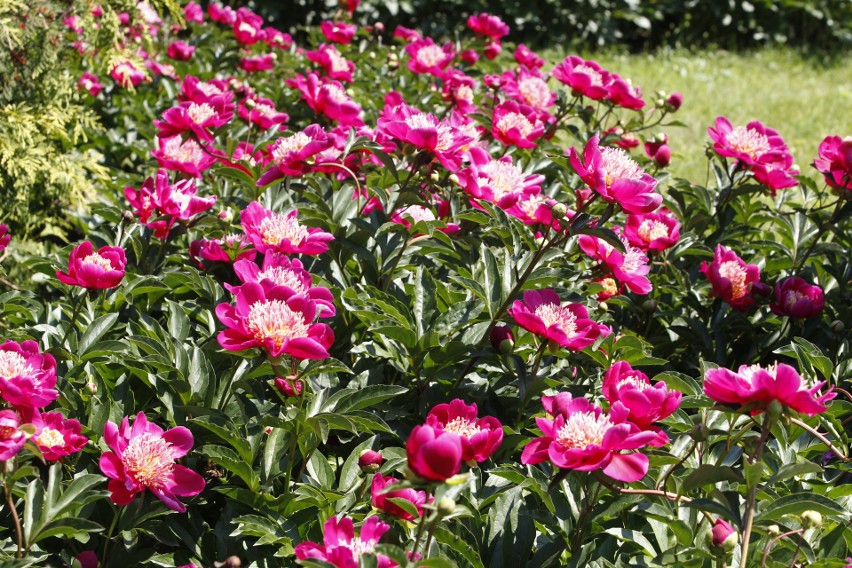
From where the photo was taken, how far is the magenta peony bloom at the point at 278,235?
163 cm

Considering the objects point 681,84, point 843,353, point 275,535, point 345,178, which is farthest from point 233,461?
point 681,84

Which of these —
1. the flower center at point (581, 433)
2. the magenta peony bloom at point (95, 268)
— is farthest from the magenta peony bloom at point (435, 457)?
the magenta peony bloom at point (95, 268)

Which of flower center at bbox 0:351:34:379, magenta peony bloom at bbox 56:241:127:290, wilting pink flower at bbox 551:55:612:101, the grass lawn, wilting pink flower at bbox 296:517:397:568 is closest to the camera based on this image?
wilting pink flower at bbox 296:517:397:568

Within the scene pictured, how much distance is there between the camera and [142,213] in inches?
75.5

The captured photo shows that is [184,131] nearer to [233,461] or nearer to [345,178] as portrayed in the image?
[345,178]

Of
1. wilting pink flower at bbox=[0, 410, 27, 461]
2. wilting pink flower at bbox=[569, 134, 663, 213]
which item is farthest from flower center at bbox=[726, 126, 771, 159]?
wilting pink flower at bbox=[0, 410, 27, 461]

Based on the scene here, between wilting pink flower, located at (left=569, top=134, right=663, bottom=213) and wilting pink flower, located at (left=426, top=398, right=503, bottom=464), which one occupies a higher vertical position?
wilting pink flower, located at (left=569, top=134, right=663, bottom=213)

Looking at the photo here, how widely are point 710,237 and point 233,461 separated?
165 centimetres

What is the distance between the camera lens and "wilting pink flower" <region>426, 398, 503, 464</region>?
50.2 inches

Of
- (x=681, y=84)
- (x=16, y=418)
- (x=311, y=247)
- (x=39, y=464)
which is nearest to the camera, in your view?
(x=16, y=418)

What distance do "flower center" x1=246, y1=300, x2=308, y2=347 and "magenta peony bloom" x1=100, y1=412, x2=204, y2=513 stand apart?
184mm

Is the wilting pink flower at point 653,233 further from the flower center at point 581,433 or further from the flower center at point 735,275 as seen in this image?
the flower center at point 581,433

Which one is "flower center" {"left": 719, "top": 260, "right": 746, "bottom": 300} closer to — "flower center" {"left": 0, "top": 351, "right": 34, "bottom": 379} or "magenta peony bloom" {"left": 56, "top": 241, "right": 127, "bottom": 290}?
"magenta peony bloom" {"left": 56, "top": 241, "right": 127, "bottom": 290}

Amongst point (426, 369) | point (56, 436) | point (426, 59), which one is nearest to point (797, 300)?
point (426, 369)
